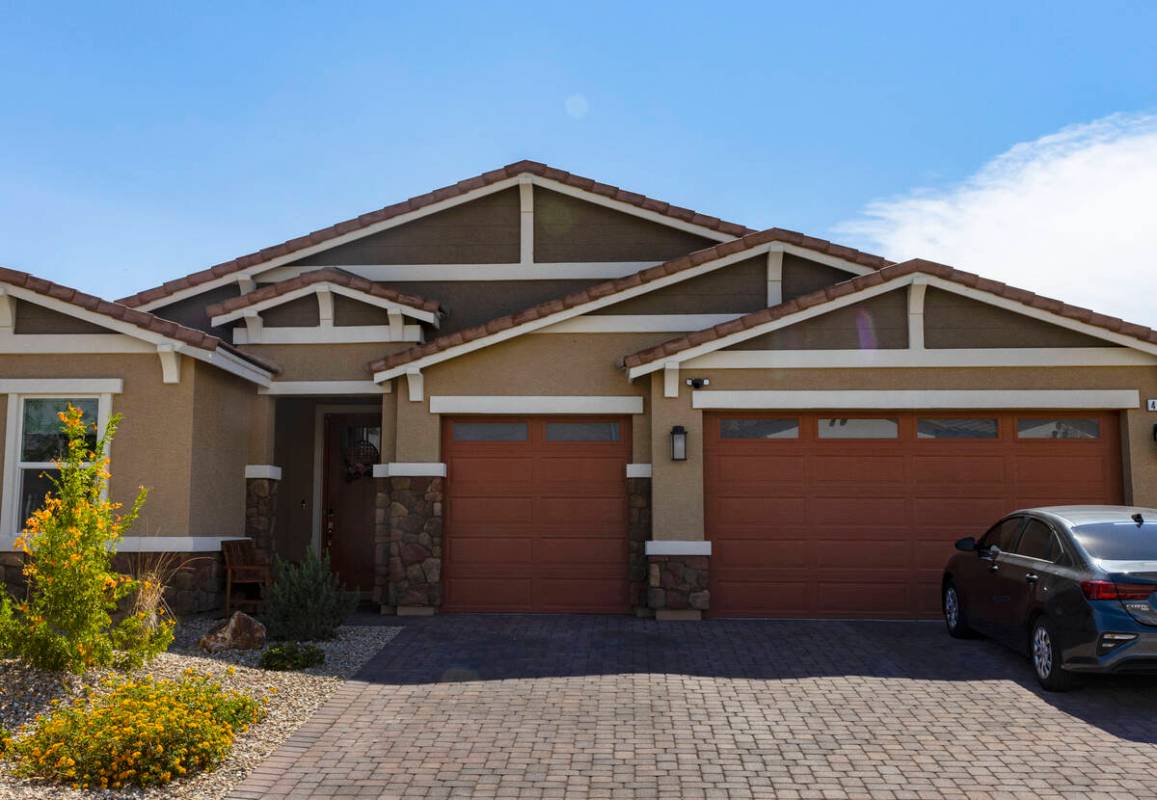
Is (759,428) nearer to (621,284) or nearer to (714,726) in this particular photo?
(621,284)

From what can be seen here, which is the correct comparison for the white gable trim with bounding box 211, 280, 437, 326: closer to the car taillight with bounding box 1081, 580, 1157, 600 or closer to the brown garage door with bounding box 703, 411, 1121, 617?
the brown garage door with bounding box 703, 411, 1121, 617

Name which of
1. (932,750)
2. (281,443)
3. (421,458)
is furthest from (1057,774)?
(281,443)

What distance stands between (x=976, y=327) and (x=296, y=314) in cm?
864

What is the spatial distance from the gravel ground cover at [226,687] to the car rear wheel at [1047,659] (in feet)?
19.1

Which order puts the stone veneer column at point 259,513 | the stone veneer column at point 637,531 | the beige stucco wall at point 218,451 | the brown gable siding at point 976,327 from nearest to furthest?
the beige stucco wall at point 218,451
the brown gable siding at point 976,327
the stone veneer column at point 637,531
the stone veneer column at point 259,513

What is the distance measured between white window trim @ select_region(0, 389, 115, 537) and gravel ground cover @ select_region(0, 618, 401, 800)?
2.50 m

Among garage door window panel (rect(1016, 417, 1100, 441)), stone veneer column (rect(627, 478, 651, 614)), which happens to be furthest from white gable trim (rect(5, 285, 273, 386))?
garage door window panel (rect(1016, 417, 1100, 441))

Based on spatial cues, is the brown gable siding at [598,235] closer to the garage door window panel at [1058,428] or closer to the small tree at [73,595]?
the garage door window panel at [1058,428]

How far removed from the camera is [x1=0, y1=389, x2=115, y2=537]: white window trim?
1138cm

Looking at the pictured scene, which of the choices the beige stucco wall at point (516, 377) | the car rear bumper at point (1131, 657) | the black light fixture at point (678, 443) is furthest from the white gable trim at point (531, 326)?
the car rear bumper at point (1131, 657)

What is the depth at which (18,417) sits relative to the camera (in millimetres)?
11531

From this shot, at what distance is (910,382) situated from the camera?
12.0 meters

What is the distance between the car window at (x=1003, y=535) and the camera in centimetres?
967

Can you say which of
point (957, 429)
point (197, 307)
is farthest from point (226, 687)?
point (957, 429)
